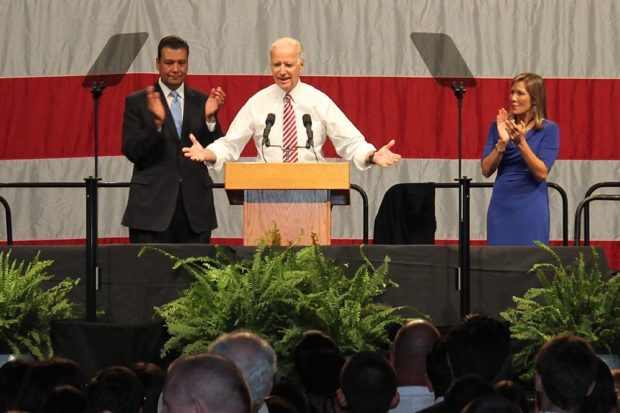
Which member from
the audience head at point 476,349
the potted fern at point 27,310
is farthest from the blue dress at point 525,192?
the audience head at point 476,349

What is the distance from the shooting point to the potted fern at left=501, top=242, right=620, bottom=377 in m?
6.84

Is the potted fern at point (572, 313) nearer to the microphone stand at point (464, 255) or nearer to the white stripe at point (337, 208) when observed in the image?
the microphone stand at point (464, 255)

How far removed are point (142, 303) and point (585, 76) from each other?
5.23m

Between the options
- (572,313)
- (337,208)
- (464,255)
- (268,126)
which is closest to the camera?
(572,313)

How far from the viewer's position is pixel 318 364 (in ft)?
18.3

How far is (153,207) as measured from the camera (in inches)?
329

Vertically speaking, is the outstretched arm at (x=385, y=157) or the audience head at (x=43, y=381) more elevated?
the outstretched arm at (x=385, y=157)

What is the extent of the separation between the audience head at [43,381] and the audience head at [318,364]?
3.04ft

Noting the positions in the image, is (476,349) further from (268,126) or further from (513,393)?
(268,126)

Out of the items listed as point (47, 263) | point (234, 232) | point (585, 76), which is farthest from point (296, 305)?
point (585, 76)

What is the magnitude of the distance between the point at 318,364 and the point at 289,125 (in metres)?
2.95

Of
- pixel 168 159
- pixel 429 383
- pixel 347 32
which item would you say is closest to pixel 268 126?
pixel 168 159

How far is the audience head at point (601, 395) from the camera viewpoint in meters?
4.55

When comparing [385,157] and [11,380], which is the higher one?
[385,157]
